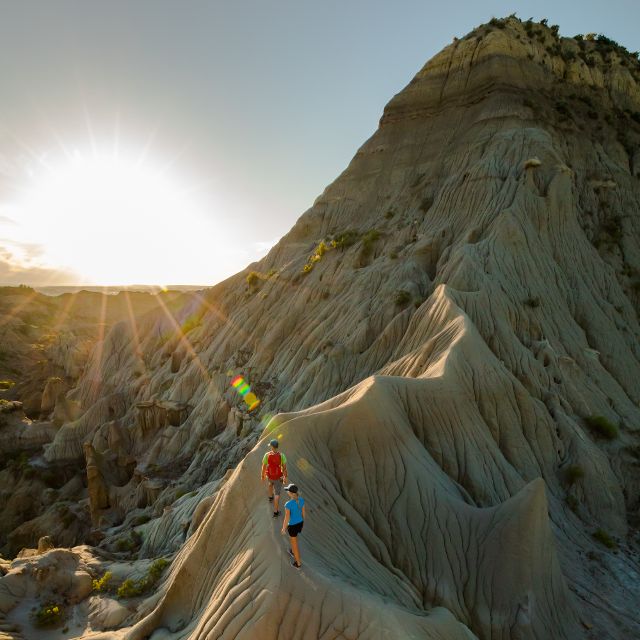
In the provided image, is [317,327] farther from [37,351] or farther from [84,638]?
[37,351]

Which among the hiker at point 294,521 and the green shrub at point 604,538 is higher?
the hiker at point 294,521

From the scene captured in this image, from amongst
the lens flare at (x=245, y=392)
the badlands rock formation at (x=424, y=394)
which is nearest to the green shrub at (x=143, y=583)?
the badlands rock formation at (x=424, y=394)

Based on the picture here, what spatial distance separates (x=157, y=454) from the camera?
102 feet

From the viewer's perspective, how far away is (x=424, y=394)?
16.0 meters

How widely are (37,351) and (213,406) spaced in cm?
5680

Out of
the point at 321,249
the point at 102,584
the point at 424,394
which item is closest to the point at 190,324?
the point at 321,249

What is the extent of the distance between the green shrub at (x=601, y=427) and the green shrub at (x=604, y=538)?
5204 mm

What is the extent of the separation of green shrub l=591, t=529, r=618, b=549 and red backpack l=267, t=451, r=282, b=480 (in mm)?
14500

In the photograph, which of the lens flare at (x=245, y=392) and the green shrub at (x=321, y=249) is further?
the green shrub at (x=321, y=249)

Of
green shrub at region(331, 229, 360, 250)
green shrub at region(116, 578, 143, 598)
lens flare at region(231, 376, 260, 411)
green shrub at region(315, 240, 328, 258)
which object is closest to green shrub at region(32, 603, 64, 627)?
green shrub at region(116, 578, 143, 598)

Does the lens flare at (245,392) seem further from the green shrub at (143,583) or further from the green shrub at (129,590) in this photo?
the green shrub at (129,590)

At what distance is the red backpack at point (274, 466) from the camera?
31.3 ft

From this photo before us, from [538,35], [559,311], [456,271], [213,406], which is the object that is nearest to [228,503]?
[456,271]

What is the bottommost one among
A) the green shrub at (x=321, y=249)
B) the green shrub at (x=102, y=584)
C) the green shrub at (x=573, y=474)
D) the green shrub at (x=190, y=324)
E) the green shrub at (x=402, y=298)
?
the green shrub at (x=102, y=584)
